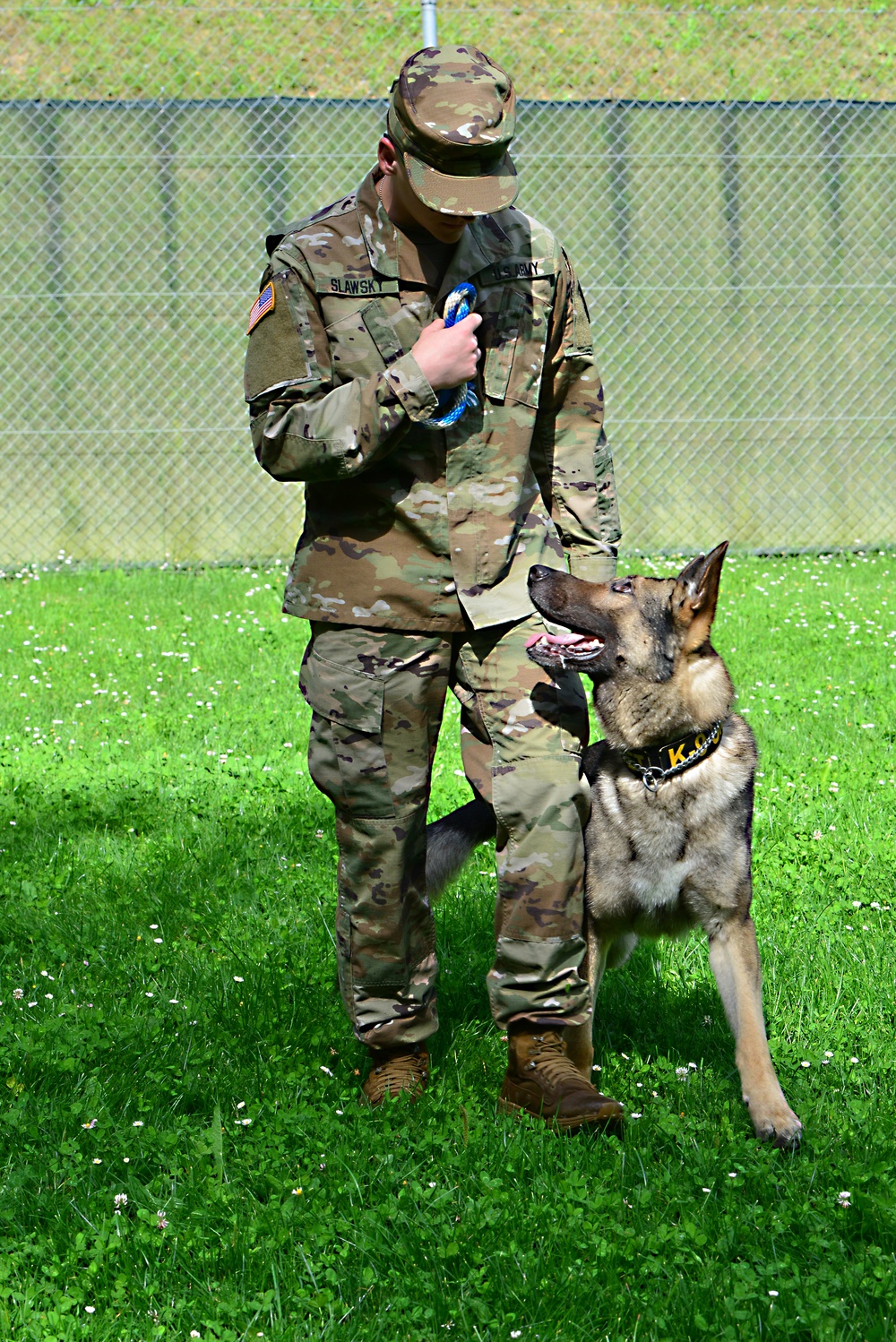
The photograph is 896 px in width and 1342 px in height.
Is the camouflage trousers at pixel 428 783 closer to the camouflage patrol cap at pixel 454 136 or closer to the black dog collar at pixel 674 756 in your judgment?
the black dog collar at pixel 674 756

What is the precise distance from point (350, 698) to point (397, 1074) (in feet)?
3.15

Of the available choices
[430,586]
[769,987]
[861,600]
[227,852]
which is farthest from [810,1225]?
[861,600]

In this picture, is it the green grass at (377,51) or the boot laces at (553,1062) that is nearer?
the boot laces at (553,1062)

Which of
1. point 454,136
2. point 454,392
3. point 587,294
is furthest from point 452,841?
point 587,294

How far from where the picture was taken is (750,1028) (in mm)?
3148

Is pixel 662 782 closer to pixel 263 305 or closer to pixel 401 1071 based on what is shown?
pixel 401 1071

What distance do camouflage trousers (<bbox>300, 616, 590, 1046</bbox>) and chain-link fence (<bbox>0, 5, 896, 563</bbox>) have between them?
6.63m

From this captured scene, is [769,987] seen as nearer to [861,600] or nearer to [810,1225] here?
[810,1225]

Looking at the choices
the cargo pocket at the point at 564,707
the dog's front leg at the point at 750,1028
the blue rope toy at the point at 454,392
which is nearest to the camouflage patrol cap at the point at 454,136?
the blue rope toy at the point at 454,392

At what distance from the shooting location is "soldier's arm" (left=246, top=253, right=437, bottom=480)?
2.93 metres

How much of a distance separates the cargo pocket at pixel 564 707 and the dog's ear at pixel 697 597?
1.13 ft

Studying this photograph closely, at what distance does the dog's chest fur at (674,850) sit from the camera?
326 cm

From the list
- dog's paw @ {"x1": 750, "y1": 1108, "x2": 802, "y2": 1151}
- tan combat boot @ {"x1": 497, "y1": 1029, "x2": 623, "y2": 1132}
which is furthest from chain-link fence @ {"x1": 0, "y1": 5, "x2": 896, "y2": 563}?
dog's paw @ {"x1": 750, "y1": 1108, "x2": 802, "y2": 1151}

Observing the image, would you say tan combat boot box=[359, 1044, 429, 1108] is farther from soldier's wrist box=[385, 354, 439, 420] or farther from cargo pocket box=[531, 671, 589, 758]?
soldier's wrist box=[385, 354, 439, 420]
